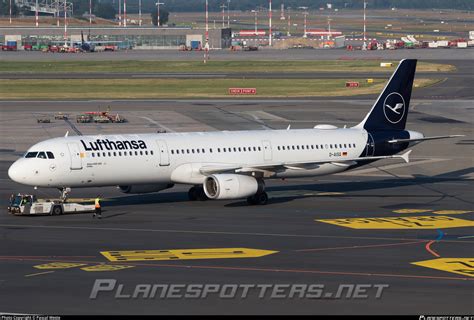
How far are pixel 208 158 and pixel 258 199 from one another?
4.00 m

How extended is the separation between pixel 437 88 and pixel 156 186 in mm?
93572

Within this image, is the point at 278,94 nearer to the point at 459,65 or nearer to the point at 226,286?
the point at 459,65

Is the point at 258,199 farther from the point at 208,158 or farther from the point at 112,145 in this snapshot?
the point at 112,145

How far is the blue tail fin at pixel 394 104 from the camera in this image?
69.9 meters

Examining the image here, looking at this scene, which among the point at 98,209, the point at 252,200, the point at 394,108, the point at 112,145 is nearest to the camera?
the point at 98,209

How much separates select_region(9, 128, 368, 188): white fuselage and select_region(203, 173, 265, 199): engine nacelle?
1.24 metres


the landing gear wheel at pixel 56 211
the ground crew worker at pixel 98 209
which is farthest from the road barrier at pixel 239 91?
the ground crew worker at pixel 98 209

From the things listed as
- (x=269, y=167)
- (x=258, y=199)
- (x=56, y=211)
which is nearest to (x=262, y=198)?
(x=258, y=199)

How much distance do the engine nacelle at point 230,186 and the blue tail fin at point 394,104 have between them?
12.1m

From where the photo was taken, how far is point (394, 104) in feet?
233

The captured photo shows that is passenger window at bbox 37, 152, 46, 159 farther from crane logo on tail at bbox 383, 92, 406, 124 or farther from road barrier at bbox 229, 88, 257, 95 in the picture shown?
road barrier at bbox 229, 88, 257, 95

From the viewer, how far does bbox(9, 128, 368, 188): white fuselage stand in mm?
59031

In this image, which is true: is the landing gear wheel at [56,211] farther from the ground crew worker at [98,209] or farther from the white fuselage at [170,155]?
the ground crew worker at [98,209]

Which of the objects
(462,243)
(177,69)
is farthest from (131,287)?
(177,69)
